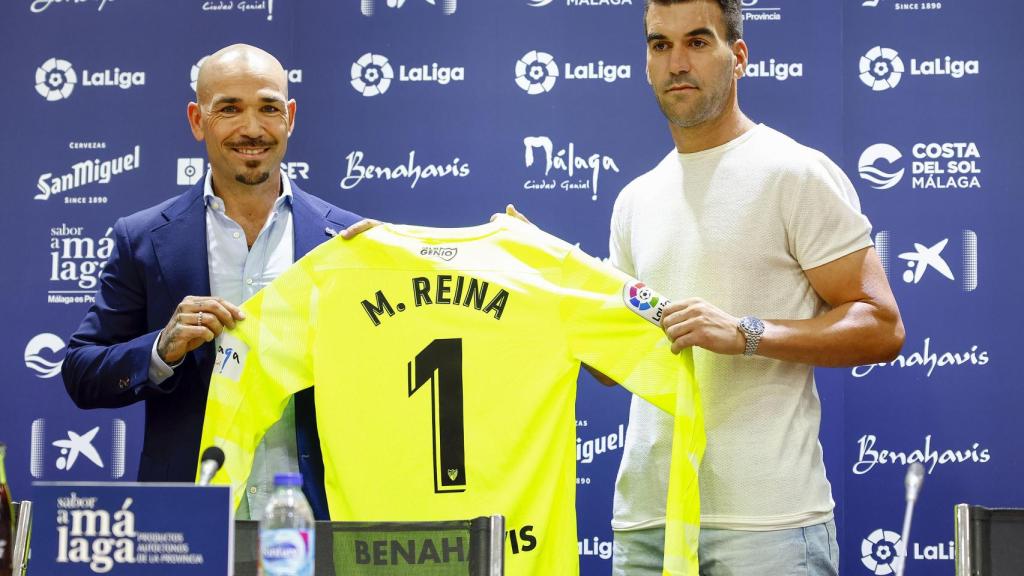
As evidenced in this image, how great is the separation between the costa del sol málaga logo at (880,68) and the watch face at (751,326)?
2.01 metres

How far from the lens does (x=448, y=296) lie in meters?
2.33

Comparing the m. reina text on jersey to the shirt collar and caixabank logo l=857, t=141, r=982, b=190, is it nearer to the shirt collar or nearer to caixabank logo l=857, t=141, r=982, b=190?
the shirt collar

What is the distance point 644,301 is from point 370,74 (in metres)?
2.05

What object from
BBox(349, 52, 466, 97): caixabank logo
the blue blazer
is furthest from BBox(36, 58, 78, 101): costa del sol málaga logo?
the blue blazer

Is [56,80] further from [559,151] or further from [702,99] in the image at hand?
[702,99]

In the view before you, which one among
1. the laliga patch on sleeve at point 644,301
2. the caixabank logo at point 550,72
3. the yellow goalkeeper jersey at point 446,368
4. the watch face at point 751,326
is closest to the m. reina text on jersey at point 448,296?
the yellow goalkeeper jersey at point 446,368

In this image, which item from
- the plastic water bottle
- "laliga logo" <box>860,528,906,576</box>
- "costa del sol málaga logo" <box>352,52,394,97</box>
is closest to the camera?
the plastic water bottle

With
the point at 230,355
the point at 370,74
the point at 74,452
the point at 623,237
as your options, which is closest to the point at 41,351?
the point at 74,452

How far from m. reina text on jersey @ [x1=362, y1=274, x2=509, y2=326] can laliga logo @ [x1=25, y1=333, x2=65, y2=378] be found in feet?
6.77

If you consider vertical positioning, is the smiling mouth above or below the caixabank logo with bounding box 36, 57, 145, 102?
below

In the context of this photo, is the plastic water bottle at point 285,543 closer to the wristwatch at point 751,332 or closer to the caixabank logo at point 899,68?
the wristwatch at point 751,332

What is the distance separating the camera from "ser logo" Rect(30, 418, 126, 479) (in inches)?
153

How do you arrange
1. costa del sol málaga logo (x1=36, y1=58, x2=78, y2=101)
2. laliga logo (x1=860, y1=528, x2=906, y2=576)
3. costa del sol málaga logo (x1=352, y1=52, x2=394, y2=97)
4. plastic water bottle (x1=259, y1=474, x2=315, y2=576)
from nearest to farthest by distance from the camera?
plastic water bottle (x1=259, y1=474, x2=315, y2=576) → laliga logo (x1=860, y1=528, x2=906, y2=576) → costa del sol málaga logo (x1=352, y1=52, x2=394, y2=97) → costa del sol málaga logo (x1=36, y1=58, x2=78, y2=101)

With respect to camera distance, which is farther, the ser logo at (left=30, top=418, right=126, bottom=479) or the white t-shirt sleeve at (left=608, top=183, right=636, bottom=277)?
the ser logo at (left=30, top=418, right=126, bottom=479)
